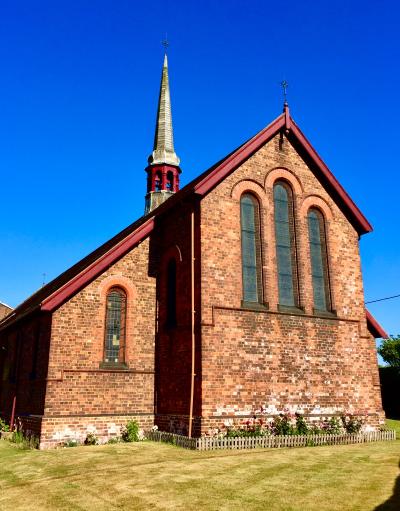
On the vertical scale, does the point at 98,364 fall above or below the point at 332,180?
below

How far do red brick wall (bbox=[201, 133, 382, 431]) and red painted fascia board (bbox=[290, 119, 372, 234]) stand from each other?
0.44 m

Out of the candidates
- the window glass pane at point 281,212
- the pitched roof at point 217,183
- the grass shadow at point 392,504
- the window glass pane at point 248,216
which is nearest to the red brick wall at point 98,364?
the pitched roof at point 217,183

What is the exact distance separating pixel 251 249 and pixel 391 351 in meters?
32.4

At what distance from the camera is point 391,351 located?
43.8m

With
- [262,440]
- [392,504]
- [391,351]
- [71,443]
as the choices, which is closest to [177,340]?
[262,440]

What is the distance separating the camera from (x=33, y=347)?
58.6ft

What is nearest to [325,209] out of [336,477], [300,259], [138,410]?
[300,259]

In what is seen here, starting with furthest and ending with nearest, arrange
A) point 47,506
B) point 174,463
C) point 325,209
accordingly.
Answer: point 325,209
point 174,463
point 47,506

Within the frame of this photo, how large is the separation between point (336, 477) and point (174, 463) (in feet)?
11.9

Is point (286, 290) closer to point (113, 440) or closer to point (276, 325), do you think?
point (276, 325)

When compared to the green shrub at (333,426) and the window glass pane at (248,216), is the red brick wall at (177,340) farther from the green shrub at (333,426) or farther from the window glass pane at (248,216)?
the green shrub at (333,426)

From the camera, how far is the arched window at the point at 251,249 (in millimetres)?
16156

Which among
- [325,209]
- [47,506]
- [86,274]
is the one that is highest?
[325,209]

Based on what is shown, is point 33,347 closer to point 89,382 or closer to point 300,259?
point 89,382
